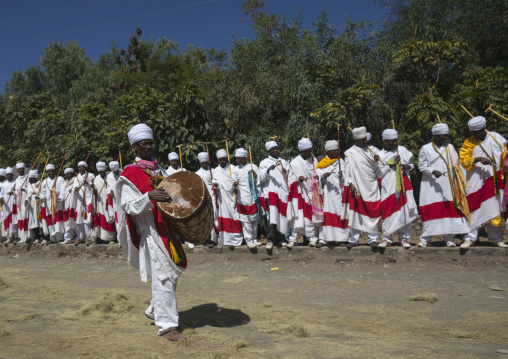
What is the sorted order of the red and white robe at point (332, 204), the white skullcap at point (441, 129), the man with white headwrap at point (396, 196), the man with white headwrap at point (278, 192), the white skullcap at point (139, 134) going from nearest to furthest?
1. the white skullcap at point (139, 134)
2. the white skullcap at point (441, 129)
3. the man with white headwrap at point (396, 196)
4. the red and white robe at point (332, 204)
5. the man with white headwrap at point (278, 192)

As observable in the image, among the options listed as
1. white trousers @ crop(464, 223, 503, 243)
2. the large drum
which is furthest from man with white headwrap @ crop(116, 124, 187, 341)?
white trousers @ crop(464, 223, 503, 243)

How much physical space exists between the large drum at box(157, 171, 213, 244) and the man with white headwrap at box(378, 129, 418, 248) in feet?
14.9

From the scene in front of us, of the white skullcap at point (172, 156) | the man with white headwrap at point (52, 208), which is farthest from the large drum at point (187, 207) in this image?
the man with white headwrap at point (52, 208)

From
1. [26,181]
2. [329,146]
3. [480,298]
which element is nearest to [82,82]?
[26,181]

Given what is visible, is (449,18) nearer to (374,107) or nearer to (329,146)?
(374,107)

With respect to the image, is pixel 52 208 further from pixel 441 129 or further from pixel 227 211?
pixel 441 129

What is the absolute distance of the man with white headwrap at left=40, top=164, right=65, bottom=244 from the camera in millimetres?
13211

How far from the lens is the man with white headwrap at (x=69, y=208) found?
13.0 metres

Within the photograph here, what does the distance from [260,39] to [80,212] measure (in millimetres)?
7971

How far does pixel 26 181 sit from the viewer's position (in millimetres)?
14117

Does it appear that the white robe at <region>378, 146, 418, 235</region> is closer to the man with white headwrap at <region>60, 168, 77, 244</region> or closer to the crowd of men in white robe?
the crowd of men in white robe

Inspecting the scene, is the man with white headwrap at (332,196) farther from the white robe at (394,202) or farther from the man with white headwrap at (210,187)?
the man with white headwrap at (210,187)

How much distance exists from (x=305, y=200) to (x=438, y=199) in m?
2.56

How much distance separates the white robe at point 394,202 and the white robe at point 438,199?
0.24 m
